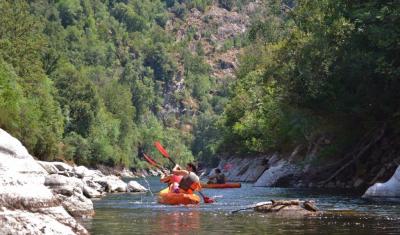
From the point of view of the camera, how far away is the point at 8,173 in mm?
13445

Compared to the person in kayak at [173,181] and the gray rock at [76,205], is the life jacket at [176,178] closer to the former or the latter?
the person in kayak at [173,181]

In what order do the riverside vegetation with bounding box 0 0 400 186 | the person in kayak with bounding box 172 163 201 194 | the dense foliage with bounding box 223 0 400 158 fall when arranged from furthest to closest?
1. the riverside vegetation with bounding box 0 0 400 186
2. the dense foliage with bounding box 223 0 400 158
3. the person in kayak with bounding box 172 163 201 194

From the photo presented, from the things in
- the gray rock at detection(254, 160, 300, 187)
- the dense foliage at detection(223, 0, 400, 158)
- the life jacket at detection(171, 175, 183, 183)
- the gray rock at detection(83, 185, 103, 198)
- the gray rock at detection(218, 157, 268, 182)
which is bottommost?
the gray rock at detection(83, 185, 103, 198)

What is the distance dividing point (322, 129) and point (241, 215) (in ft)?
83.4

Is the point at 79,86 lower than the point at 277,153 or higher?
higher

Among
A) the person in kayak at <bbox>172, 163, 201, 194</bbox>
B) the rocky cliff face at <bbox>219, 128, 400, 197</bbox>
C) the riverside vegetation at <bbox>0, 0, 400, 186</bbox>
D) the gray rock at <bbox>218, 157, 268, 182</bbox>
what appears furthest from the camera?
the gray rock at <bbox>218, 157, 268, 182</bbox>

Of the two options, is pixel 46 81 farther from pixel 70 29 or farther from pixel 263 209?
pixel 70 29

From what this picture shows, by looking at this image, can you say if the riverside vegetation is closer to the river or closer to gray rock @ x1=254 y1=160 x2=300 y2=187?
gray rock @ x1=254 y1=160 x2=300 y2=187

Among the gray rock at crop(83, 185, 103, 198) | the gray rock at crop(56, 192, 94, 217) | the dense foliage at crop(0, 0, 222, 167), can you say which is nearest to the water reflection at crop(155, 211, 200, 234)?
the gray rock at crop(56, 192, 94, 217)

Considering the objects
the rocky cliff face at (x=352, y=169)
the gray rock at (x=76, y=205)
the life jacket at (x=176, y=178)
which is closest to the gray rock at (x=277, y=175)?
the rocky cliff face at (x=352, y=169)

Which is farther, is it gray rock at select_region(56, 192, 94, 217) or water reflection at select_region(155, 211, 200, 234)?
gray rock at select_region(56, 192, 94, 217)

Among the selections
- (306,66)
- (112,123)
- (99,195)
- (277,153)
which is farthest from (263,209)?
(112,123)

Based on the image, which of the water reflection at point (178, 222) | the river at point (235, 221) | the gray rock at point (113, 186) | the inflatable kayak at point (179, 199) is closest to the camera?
the river at point (235, 221)

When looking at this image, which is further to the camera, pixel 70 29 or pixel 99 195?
pixel 70 29
